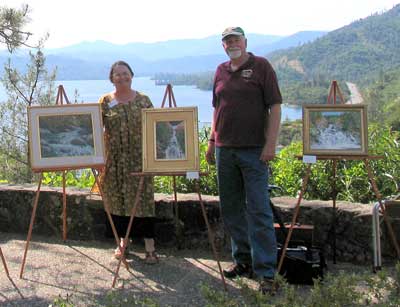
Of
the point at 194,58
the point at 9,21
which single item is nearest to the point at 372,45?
the point at 194,58

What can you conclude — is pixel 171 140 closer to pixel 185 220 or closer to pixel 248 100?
pixel 248 100

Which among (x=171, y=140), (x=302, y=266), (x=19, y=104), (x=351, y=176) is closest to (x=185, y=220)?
(x=171, y=140)

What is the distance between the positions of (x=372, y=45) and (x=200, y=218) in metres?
117

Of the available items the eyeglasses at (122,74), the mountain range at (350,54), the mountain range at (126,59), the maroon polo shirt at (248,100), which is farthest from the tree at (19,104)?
the mountain range at (350,54)

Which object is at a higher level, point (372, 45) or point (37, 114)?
point (372, 45)

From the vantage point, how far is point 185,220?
4.93 m

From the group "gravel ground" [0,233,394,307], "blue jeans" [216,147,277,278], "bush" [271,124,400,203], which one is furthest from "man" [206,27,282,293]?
"bush" [271,124,400,203]

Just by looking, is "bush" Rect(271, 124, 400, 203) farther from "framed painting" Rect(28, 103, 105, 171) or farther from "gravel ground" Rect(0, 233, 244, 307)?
"framed painting" Rect(28, 103, 105, 171)

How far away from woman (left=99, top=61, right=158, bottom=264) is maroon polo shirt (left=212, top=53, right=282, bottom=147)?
0.83m

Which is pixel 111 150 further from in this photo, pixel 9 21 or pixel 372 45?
pixel 372 45

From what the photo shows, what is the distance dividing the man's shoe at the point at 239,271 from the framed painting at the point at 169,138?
0.84 m

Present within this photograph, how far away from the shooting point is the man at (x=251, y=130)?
3.69 m

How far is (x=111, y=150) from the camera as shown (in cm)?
442

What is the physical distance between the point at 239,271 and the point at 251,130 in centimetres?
112
